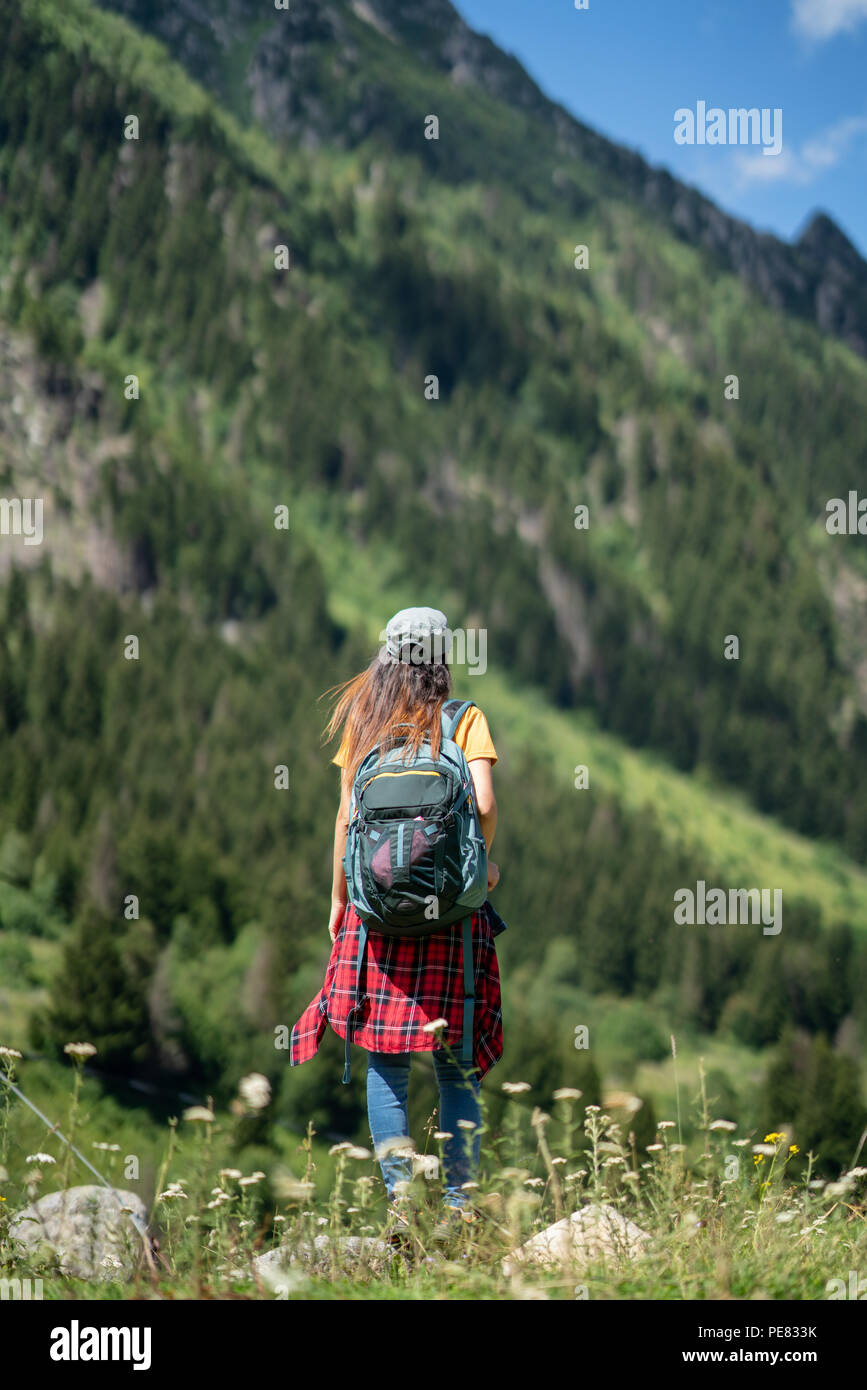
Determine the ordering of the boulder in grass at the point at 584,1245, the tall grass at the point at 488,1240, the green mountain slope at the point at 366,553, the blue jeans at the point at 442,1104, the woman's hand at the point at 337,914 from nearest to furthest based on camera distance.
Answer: the tall grass at the point at 488,1240 < the boulder in grass at the point at 584,1245 < the blue jeans at the point at 442,1104 < the woman's hand at the point at 337,914 < the green mountain slope at the point at 366,553

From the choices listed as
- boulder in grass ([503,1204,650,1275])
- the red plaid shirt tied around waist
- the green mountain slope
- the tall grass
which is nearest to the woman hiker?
the red plaid shirt tied around waist

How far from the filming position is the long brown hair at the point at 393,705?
433 centimetres

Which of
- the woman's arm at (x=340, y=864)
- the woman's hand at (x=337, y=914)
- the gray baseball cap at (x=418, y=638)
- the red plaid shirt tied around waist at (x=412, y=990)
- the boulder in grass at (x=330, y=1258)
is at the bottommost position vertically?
the boulder in grass at (x=330, y=1258)

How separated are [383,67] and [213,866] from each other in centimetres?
12639

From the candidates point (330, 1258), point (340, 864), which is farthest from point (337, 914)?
point (330, 1258)

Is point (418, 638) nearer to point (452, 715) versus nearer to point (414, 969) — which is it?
point (452, 715)

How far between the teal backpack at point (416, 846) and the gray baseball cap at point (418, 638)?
0.98ft

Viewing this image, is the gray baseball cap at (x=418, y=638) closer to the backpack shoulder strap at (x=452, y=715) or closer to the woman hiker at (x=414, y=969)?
the woman hiker at (x=414, y=969)

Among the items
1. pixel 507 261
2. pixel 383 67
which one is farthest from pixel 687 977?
pixel 383 67

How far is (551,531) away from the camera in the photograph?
403ft

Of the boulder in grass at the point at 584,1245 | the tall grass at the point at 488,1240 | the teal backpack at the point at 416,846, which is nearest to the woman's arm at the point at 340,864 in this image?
the teal backpack at the point at 416,846

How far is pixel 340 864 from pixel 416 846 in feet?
1.64

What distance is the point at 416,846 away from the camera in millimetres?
4000
